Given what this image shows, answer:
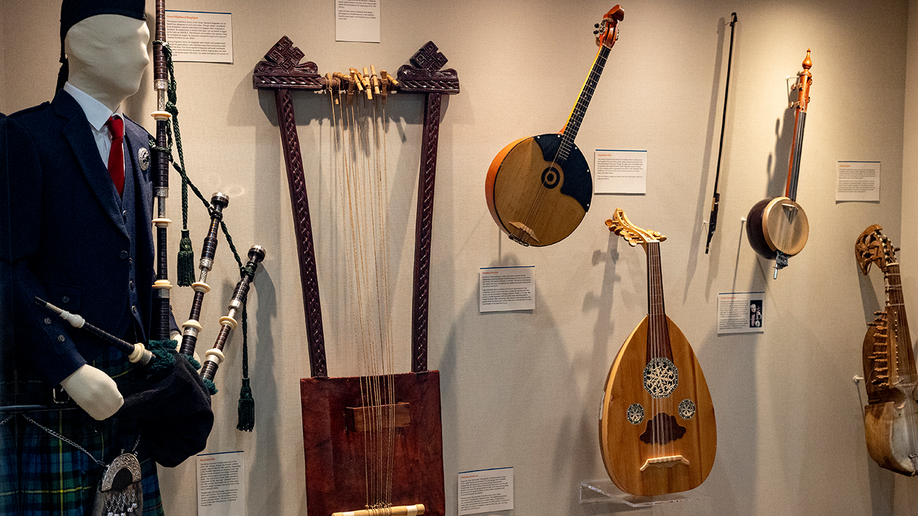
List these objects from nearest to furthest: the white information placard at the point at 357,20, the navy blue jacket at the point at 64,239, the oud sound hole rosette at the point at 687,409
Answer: the navy blue jacket at the point at 64,239
the white information placard at the point at 357,20
the oud sound hole rosette at the point at 687,409

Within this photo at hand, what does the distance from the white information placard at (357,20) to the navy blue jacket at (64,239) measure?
101cm

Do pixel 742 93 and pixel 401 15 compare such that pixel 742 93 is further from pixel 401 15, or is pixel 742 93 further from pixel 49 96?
pixel 49 96

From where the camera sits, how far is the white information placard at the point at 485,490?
7.97 ft

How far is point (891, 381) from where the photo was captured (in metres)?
2.59

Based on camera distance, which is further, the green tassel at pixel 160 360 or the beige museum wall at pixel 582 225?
the beige museum wall at pixel 582 225

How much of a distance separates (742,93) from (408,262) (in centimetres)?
142

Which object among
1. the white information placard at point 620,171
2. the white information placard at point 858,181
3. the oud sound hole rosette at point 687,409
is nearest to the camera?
the oud sound hole rosette at point 687,409

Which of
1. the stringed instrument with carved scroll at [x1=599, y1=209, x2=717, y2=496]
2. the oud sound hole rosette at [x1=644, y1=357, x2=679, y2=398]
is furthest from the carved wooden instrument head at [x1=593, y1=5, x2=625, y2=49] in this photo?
the oud sound hole rosette at [x1=644, y1=357, x2=679, y2=398]

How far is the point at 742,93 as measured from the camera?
2627mm

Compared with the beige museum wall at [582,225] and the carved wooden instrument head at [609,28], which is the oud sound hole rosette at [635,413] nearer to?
the beige museum wall at [582,225]

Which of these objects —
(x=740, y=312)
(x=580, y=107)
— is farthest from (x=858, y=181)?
(x=580, y=107)

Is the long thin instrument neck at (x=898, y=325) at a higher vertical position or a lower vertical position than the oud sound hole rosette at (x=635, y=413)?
higher

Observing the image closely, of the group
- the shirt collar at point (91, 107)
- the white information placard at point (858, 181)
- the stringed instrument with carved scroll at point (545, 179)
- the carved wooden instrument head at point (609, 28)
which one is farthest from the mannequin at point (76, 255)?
the white information placard at point (858, 181)

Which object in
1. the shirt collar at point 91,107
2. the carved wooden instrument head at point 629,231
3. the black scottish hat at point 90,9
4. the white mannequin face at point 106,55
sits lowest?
the carved wooden instrument head at point 629,231
